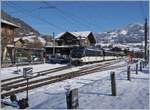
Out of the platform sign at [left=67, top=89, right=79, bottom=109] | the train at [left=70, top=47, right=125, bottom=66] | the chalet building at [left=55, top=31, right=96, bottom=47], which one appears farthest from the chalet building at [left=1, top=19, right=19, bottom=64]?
the platform sign at [left=67, top=89, right=79, bottom=109]

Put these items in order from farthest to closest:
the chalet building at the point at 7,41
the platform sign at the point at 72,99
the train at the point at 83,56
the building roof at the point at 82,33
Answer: the building roof at the point at 82,33 < the chalet building at the point at 7,41 < the train at the point at 83,56 < the platform sign at the point at 72,99

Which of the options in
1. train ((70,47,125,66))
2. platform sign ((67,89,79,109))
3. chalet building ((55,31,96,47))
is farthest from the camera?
chalet building ((55,31,96,47))

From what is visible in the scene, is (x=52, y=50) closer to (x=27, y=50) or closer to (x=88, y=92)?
(x=27, y=50)

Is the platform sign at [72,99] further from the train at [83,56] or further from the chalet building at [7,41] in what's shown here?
the chalet building at [7,41]

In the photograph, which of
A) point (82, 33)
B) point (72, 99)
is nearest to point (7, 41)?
point (72, 99)

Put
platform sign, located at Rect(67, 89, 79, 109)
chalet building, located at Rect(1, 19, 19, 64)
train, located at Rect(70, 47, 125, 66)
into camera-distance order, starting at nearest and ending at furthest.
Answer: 1. platform sign, located at Rect(67, 89, 79, 109)
2. train, located at Rect(70, 47, 125, 66)
3. chalet building, located at Rect(1, 19, 19, 64)

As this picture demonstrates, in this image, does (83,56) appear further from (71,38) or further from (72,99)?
(71,38)

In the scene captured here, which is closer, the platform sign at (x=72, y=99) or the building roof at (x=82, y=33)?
the platform sign at (x=72, y=99)

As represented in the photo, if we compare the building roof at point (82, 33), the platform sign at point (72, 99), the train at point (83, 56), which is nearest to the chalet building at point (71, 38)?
the building roof at point (82, 33)

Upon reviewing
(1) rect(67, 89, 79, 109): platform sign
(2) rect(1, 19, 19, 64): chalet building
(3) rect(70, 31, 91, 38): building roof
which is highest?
(3) rect(70, 31, 91, 38): building roof

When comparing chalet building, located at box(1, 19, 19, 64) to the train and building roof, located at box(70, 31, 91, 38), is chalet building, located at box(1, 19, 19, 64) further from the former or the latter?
building roof, located at box(70, 31, 91, 38)

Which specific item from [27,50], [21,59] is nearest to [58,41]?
[27,50]

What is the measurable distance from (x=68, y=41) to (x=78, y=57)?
123 feet

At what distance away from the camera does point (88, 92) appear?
1338 cm
